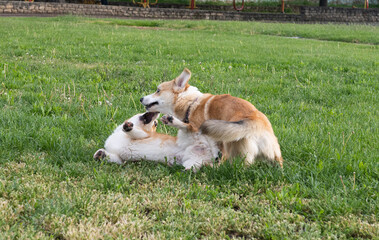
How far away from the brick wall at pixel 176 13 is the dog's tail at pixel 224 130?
67.5ft

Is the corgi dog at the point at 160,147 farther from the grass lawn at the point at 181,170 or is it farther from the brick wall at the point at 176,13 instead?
the brick wall at the point at 176,13

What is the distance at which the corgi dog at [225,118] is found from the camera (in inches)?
122

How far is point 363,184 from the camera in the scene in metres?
3.14

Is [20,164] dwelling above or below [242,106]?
below

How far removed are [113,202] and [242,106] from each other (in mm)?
1441

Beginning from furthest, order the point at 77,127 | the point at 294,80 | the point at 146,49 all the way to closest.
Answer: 1. the point at 146,49
2. the point at 294,80
3. the point at 77,127

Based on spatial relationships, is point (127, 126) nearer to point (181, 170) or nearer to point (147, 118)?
point (147, 118)

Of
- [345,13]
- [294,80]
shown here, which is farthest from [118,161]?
[345,13]

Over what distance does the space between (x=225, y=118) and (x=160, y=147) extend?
2.09 feet

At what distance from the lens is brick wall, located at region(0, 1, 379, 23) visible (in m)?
21.9

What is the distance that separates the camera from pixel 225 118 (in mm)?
3645

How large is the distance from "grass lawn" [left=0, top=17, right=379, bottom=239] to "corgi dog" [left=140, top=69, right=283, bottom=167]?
157mm

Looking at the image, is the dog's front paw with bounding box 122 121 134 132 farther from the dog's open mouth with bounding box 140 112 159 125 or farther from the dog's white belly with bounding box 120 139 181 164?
the dog's open mouth with bounding box 140 112 159 125

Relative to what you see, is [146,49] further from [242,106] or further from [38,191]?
[38,191]
